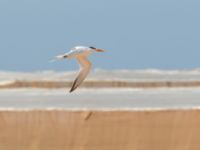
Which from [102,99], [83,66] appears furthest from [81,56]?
[102,99]

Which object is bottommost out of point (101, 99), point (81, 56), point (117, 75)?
point (117, 75)

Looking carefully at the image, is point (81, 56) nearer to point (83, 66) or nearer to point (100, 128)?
point (83, 66)

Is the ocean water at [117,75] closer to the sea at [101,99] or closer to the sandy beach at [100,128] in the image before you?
the sea at [101,99]

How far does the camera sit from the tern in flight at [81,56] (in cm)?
527

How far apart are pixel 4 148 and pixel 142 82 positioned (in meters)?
3.25

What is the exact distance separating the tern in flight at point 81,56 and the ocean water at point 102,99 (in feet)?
0.58

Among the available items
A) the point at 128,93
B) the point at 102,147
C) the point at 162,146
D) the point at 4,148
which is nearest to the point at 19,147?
the point at 4,148

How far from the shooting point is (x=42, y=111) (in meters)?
5.47

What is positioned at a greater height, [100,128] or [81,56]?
[81,56]

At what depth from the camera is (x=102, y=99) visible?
6531mm

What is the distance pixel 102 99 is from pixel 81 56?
0.98m

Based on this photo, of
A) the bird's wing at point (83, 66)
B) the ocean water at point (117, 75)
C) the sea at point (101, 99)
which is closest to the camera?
the bird's wing at point (83, 66)

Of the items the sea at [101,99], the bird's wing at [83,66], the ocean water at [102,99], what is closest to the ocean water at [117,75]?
the sea at [101,99]

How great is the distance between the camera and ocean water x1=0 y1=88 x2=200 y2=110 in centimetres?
589
